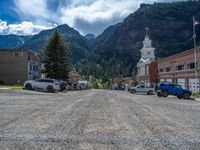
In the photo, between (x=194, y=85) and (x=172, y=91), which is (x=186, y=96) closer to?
(x=172, y=91)

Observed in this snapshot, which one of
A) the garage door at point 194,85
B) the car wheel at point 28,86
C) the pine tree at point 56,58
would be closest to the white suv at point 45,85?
the car wheel at point 28,86

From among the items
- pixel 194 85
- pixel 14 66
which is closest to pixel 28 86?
pixel 14 66

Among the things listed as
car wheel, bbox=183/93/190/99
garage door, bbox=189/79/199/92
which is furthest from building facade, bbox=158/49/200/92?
car wheel, bbox=183/93/190/99

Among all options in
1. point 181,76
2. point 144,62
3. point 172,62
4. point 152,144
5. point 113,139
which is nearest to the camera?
point 152,144

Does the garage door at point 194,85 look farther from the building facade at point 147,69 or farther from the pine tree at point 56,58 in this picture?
the building facade at point 147,69

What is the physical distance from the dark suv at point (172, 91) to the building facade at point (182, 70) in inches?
249

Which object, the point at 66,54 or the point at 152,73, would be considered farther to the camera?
the point at 152,73

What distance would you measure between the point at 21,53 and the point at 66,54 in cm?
1334

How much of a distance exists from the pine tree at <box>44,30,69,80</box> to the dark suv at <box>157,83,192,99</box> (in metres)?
22.2

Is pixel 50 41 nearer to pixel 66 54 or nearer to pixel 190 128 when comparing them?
pixel 66 54

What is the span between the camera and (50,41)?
63.2m

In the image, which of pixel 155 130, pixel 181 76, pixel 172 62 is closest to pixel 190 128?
pixel 155 130

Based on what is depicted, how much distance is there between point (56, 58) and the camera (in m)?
62.1

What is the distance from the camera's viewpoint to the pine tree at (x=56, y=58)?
62.1 meters
